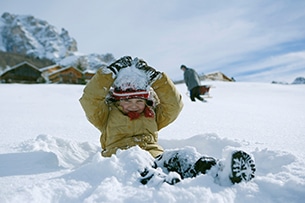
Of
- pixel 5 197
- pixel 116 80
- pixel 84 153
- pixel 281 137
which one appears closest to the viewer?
pixel 5 197

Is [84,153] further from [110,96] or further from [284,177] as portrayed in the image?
[284,177]

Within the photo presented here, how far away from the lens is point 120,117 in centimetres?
192

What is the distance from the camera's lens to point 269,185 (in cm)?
100

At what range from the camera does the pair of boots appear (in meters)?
0.97

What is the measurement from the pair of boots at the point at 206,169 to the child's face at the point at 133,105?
0.76 m

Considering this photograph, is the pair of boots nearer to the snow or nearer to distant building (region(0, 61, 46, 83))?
the snow

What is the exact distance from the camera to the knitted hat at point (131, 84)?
1823mm

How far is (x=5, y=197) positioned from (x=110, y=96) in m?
1.22

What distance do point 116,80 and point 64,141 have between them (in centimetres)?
76

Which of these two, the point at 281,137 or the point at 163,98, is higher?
the point at 163,98

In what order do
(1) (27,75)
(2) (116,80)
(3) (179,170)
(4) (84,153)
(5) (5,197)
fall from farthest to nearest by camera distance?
(1) (27,75) → (4) (84,153) → (2) (116,80) → (3) (179,170) → (5) (5,197)

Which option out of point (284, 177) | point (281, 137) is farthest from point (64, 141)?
point (281, 137)

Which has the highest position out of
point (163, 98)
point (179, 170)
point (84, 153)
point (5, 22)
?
point (5, 22)

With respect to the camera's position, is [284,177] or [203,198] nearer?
[203,198]
